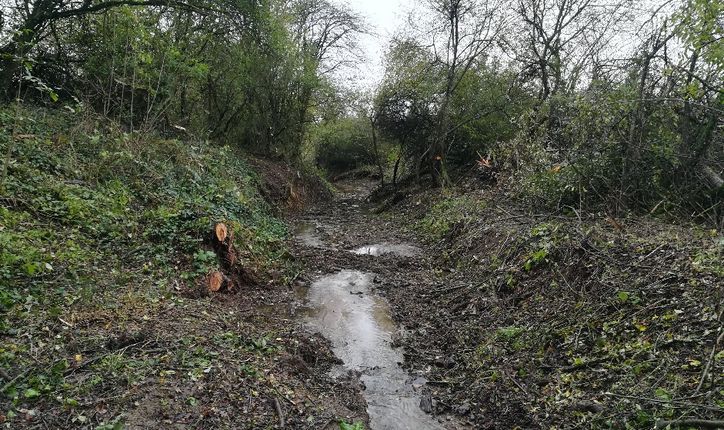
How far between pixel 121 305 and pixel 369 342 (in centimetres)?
321

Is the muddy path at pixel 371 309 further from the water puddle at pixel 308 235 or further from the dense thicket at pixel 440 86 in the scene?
the dense thicket at pixel 440 86

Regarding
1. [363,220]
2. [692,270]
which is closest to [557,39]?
[363,220]

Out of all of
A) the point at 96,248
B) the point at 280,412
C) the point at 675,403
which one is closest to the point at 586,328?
the point at 675,403

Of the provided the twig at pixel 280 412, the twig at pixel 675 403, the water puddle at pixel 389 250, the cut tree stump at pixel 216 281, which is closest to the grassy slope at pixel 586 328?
the twig at pixel 675 403

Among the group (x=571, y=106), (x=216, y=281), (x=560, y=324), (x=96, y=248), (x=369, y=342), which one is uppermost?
(x=571, y=106)

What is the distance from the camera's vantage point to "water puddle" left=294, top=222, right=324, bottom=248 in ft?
38.9

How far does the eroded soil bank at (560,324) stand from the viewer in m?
3.83

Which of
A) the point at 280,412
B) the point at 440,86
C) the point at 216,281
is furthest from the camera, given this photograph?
the point at 440,86

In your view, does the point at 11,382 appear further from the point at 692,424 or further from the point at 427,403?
the point at 692,424

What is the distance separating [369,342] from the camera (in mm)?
6215

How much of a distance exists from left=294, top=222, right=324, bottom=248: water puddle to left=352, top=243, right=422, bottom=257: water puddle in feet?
3.81

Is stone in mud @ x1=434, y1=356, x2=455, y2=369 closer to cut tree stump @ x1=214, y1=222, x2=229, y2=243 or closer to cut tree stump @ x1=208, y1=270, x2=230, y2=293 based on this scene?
cut tree stump @ x1=208, y1=270, x2=230, y2=293

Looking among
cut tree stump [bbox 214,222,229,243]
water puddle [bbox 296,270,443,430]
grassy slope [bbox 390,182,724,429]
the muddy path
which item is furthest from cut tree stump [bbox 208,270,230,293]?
grassy slope [bbox 390,182,724,429]

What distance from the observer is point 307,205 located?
782 inches
